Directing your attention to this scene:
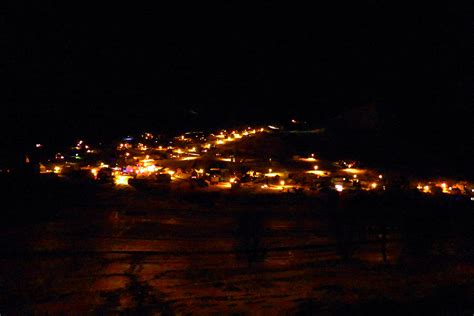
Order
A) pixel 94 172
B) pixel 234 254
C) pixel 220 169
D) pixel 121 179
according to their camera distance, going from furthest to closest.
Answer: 1. pixel 94 172
2. pixel 220 169
3. pixel 121 179
4. pixel 234 254

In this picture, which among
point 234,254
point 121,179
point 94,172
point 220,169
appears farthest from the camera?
point 94,172

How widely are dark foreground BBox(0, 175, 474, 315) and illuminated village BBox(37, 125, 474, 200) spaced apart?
5.05 ft

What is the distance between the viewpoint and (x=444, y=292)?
25.1 feet

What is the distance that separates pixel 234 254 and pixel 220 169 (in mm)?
9413

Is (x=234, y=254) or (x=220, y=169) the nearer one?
(x=234, y=254)

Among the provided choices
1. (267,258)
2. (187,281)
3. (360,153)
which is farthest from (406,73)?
(187,281)

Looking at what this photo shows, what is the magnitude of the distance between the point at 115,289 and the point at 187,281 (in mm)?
1015

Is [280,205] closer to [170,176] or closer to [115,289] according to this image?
[170,176]

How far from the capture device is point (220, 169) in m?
19.1

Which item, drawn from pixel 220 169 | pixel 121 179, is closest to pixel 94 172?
pixel 121 179

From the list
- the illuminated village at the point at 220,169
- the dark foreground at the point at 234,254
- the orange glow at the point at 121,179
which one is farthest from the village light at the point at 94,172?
the dark foreground at the point at 234,254

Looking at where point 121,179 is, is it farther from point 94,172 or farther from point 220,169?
point 220,169

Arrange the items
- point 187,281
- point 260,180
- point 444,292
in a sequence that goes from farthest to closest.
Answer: point 260,180, point 187,281, point 444,292

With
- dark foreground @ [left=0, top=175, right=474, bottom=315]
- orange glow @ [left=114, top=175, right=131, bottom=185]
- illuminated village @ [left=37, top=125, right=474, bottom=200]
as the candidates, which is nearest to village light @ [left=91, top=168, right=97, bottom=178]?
illuminated village @ [left=37, top=125, right=474, bottom=200]
